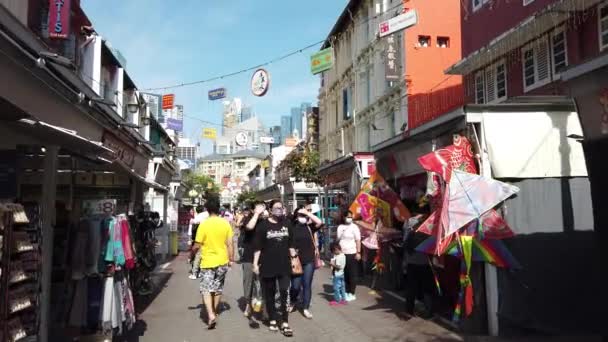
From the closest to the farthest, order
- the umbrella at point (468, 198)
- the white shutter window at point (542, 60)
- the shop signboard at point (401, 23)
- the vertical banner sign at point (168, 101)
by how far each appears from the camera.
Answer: the umbrella at point (468, 198)
the shop signboard at point (401, 23)
the white shutter window at point (542, 60)
the vertical banner sign at point (168, 101)

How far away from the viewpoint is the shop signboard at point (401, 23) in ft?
37.1

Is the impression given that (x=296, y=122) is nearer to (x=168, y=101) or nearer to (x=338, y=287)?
(x=168, y=101)

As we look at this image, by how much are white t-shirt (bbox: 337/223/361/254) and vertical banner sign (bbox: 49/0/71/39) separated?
8.50 meters

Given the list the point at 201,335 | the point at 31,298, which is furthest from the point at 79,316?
the point at 201,335

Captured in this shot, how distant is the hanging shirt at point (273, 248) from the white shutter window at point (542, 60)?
8.46 metres

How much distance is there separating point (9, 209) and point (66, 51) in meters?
11.4

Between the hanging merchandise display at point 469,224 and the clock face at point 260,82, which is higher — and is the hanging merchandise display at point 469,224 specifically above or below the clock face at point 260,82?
below

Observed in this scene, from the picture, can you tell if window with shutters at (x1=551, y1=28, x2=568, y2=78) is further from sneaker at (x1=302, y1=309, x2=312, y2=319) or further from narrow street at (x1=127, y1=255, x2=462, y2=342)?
sneaker at (x1=302, y1=309, x2=312, y2=319)

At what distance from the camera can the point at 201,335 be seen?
7.31 metres

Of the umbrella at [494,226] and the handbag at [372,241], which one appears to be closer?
the umbrella at [494,226]

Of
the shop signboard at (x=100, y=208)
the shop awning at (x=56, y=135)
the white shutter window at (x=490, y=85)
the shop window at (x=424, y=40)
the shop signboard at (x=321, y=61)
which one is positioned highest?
the shop window at (x=424, y=40)

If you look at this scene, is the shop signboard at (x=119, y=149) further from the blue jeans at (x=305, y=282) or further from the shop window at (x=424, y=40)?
the shop window at (x=424, y=40)

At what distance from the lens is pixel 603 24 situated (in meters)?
10.8

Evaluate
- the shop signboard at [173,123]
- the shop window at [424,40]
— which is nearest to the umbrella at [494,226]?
the shop window at [424,40]
